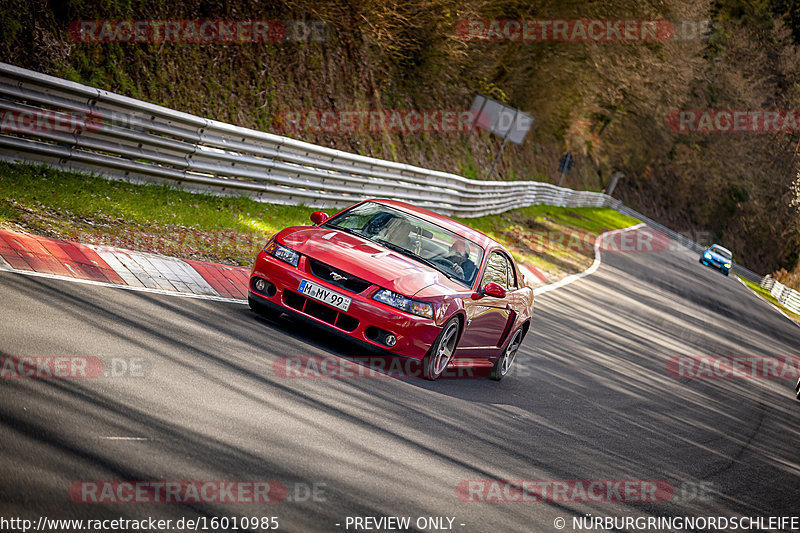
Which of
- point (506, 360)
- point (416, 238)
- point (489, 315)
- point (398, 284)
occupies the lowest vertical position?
point (506, 360)

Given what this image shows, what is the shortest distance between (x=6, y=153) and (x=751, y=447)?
29.9ft

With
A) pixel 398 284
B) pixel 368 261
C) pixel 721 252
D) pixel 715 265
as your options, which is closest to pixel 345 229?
pixel 368 261

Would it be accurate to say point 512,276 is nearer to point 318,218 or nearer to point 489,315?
point 489,315

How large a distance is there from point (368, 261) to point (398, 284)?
1.33ft

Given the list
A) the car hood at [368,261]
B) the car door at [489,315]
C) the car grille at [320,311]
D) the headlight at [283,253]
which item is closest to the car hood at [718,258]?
the car door at [489,315]

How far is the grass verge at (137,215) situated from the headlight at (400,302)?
10.2ft

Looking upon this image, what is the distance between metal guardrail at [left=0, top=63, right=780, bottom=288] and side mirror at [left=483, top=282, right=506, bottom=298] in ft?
17.3

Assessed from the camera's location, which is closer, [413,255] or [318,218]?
[413,255]

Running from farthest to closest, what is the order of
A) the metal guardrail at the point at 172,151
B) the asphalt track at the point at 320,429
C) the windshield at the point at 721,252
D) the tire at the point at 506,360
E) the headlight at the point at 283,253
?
1. the windshield at the point at 721,252
2. the metal guardrail at the point at 172,151
3. the tire at the point at 506,360
4. the headlight at the point at 283,253
5. the asphalt track at the point at 320,429

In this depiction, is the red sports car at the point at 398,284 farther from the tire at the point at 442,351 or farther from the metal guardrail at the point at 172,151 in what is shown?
the metal guardrail at the point at 172,151

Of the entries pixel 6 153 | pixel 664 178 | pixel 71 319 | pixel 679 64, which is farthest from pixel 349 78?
pixel 664 178

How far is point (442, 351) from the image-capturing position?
8477 mm

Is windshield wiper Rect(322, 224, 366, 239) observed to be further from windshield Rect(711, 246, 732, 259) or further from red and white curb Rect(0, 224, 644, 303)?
windshield Rect(711, 246, 732, 259)

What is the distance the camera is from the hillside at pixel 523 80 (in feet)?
49.7
